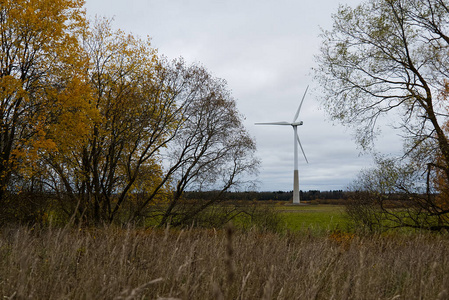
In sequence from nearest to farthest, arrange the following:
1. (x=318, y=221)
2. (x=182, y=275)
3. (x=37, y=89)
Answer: (x=182, y=275) → (x=37, y=89) → (x=318, y=221)

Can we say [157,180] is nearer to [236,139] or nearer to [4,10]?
[236,139]

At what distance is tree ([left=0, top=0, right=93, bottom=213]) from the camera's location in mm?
15125

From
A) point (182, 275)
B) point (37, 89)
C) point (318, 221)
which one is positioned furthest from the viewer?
point (318, 221)

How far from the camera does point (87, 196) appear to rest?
18750 mm

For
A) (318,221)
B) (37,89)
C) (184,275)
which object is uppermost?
(37,89)

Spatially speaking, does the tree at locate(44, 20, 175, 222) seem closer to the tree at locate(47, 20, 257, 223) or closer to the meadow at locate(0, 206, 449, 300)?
the tree at locate(47, 20, 257, 223)

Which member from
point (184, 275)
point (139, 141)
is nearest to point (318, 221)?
point (139, 141)

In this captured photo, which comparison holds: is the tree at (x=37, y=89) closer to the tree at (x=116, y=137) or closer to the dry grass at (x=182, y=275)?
the tree at (x=116, y=137)

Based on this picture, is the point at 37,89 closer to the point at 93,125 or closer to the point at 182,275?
the point at 93,125

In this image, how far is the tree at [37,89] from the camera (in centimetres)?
1512

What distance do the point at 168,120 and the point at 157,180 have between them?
3.44 m

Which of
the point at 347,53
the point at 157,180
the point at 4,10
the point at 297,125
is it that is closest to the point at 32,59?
the point at 4,10

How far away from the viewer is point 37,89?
52.9 feet

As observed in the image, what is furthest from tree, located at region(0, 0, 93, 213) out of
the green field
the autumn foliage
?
the green field
